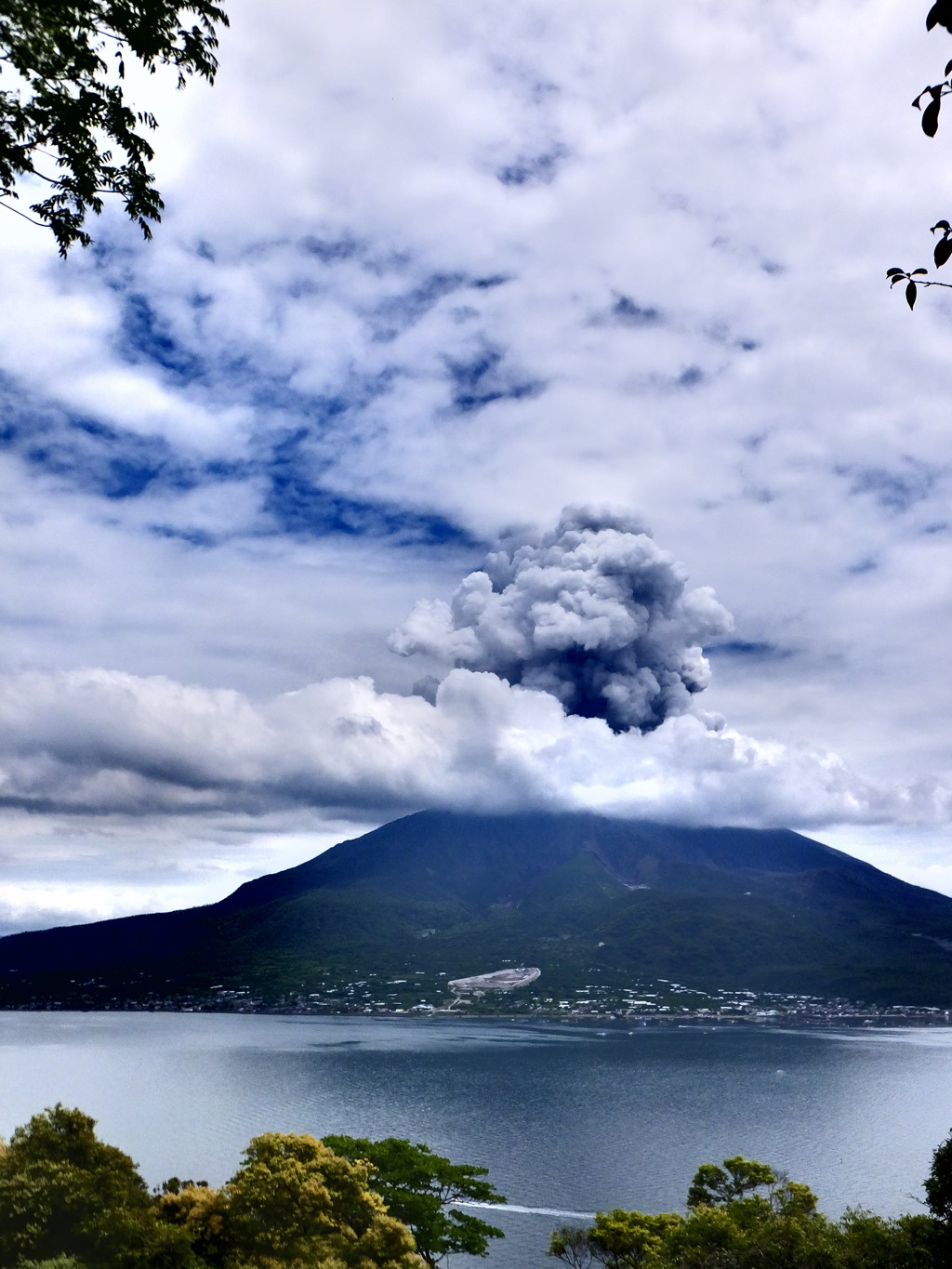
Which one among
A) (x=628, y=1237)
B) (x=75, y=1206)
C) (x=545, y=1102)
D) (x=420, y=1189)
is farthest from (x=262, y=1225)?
(x=545, y=1102)

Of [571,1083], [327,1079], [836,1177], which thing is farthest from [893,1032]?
[836,1177]

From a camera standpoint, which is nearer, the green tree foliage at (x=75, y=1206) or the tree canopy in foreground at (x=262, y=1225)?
the green tree foliage at (x=75, y=1206)

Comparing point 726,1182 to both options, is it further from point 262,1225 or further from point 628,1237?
point 262,1225

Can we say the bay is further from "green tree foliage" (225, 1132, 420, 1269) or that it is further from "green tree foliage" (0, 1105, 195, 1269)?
"green tree foliage" (0, 1105, 195, 1269)

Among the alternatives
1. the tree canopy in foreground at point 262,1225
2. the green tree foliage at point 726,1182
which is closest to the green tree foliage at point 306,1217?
the tree canopy in foreground at point 262,1225

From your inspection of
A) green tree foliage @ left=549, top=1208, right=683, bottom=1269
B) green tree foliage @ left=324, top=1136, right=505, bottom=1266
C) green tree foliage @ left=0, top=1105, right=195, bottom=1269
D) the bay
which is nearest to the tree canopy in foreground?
green tree foliage @ left=0, top=1105, right=195, bottom=1269

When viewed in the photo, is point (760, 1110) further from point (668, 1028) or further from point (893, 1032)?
point (893, 1032)

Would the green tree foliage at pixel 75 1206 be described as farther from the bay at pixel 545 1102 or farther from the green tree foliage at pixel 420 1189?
the bay at pixel 545 1102
